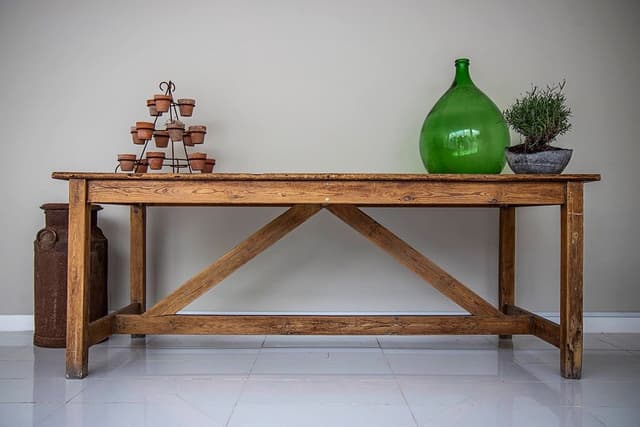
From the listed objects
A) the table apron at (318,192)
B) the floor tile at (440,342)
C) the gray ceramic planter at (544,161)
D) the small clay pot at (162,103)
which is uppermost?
the small clay pot at (162,103)

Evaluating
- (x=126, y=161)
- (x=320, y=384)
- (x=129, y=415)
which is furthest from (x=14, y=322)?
(x=320, y=384)

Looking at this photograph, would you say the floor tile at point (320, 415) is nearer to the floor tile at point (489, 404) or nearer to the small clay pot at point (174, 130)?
the floor tile at point (489, 404)

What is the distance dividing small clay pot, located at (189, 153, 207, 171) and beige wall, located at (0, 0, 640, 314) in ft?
1.12

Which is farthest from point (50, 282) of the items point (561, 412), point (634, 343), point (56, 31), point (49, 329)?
point (634, 343)

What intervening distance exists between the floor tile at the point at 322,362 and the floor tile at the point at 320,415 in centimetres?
39

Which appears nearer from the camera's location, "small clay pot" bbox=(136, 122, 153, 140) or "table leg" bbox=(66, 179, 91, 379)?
"table leg" bbox=(66, 179, 91, 379)

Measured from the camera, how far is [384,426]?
1.55 m

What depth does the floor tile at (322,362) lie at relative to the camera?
212 cm

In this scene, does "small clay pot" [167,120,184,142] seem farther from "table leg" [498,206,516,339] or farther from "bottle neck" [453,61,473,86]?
"table leg" [498,206,516,339]

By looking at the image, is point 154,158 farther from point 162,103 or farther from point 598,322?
point 598,322

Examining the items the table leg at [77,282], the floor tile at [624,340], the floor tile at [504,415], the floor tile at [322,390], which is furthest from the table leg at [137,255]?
the floor tile at [624,340]

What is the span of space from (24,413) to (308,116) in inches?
73.1

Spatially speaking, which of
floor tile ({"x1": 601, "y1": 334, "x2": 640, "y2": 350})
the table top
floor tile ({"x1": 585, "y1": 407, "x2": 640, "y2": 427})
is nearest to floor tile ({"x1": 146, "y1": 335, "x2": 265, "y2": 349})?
the table top

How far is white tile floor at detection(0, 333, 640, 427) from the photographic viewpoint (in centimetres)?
162
